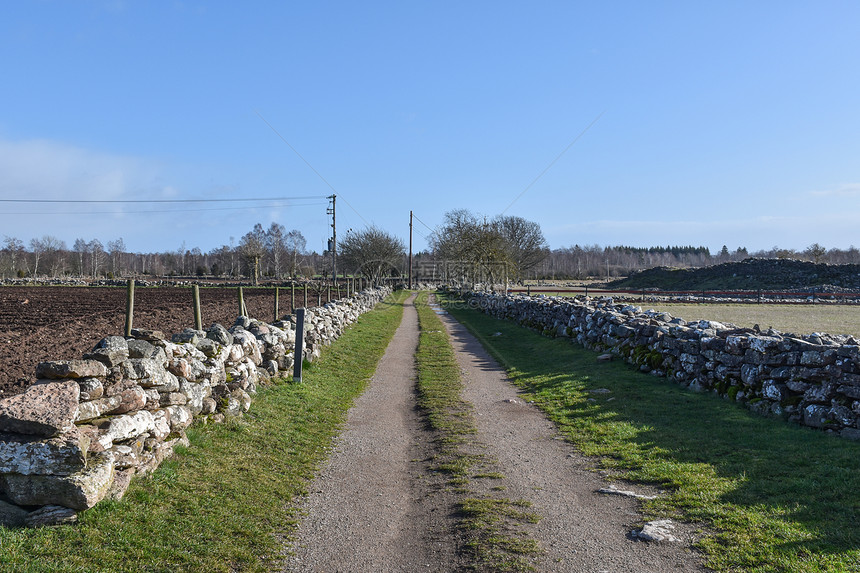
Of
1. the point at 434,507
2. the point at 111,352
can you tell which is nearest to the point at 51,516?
the point at 111,352

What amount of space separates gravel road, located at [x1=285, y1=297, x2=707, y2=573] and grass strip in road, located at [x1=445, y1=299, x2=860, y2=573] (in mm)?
380

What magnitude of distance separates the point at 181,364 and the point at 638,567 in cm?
596

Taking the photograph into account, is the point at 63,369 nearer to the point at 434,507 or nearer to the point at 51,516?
the point at 51,516

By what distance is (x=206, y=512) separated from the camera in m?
5.64

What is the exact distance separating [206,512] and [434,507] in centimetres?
229

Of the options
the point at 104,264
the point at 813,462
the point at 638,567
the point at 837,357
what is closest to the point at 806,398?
the point at 837,357

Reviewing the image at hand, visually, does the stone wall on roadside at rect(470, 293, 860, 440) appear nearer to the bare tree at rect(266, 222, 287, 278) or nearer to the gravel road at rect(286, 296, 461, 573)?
the gravel road at rect(286, 296, 461, 573)

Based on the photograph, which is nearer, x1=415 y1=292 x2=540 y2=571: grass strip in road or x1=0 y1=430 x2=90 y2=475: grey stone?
x1=0 y1=430 x2=90 y2=475: grey stone

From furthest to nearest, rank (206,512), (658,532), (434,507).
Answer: (434,507), (206,512), (658,532)

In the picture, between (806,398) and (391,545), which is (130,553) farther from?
(806,398)

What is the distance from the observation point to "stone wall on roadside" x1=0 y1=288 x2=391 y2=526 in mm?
4898

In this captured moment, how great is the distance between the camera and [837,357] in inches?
330

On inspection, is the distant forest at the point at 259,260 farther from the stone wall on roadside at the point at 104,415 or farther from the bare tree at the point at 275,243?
the stone wall on roadside at the point at 104,415

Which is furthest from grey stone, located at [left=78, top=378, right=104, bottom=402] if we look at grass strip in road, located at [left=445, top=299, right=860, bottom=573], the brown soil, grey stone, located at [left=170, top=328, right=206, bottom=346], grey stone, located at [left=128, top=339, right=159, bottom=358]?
grass strip in road, located at [left=445, top=299, right=860, bottom=573]
